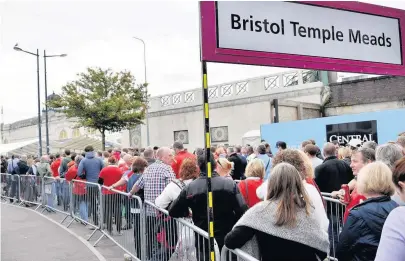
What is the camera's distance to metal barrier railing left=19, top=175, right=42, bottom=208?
12.8m

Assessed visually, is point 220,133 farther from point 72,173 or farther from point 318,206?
point 318,206

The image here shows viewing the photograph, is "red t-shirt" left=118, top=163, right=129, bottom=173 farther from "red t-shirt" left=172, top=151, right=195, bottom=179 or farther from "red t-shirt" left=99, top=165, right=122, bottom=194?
"red t-shirt" left=172, top=151, right=195, bottom=179

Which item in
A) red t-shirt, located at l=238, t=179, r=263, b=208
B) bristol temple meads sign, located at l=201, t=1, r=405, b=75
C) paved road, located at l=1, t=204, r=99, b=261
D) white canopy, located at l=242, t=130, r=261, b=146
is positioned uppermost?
bristol temple meads sign, located at l=201, t=1, r=405, b=75

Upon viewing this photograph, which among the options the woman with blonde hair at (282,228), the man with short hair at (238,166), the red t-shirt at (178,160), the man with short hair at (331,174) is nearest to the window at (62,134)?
the man with short hair at (238,166)

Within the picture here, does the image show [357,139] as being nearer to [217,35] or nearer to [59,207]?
[59,207]

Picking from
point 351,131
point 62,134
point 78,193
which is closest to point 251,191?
point 78,193

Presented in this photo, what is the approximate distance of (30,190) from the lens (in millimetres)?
13469

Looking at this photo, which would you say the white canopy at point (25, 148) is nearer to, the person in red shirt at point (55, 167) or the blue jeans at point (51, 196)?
the person in red shirt at point (55, 167)

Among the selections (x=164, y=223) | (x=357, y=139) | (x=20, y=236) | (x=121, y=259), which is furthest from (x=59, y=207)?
(x=357, y=139)

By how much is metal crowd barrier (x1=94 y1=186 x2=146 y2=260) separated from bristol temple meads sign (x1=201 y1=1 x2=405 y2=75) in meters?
3.85

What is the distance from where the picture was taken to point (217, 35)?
2463 millimetres

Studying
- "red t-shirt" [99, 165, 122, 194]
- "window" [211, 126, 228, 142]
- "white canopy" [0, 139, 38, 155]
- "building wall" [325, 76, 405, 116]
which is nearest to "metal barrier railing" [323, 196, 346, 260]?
"red t-shirt" [99, 165, 122, 194]

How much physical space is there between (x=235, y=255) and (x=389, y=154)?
210 centimetres

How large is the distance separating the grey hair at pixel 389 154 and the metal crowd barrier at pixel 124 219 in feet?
10.6
